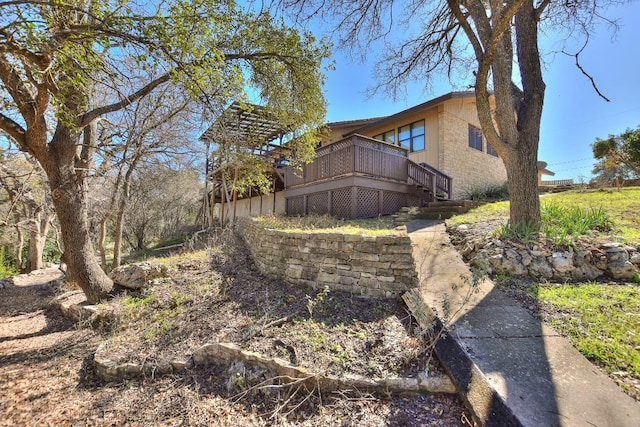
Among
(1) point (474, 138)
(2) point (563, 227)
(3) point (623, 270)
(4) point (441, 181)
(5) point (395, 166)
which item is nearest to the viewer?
(3) point (623, 270)

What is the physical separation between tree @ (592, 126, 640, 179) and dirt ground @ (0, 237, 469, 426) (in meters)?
14.4

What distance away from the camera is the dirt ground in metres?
2.74

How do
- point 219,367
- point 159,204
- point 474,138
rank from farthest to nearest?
point 159,204
point 474,138
point 219,367

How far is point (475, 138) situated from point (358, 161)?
7.98 metres

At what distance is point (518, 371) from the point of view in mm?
2564

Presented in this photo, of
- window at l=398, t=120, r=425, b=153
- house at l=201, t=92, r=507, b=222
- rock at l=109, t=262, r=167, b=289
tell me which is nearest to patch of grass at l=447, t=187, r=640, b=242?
house at l=201, t=92, r=507, b=222

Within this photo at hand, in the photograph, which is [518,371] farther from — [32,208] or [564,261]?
[32,208]

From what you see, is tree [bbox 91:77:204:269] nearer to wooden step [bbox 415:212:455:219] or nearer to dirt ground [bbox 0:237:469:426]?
dirt ground [bbox 0:237:469:426]

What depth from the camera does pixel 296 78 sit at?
5246 mm

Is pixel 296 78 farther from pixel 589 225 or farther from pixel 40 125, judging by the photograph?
pixel 589 225

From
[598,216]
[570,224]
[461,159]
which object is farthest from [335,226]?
[461,159]

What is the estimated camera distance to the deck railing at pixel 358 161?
29.1 ft

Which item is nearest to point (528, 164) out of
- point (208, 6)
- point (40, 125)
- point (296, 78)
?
point (296, 78)

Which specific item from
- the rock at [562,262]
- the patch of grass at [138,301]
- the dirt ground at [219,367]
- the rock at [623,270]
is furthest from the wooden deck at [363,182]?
the rock at [623,270]
